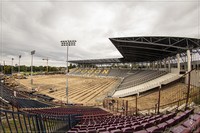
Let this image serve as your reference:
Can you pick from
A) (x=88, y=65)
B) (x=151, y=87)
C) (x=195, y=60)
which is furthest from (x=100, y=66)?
(x=151, y=87)

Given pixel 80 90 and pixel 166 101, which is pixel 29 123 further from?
pixel 80 90

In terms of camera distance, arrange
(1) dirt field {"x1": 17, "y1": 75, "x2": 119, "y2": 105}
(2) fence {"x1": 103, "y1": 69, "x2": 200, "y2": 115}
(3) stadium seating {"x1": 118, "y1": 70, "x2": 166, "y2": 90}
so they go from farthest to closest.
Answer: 1. (3) stadium seating {"x1": 118, "y1": 70, "x2": 166, "y2": 90}
2. (1) dirt field {"x1": 17, "y1": 75, "x2": 119, "y2": 105}
3. (2) fence {"x1": 103, "y1": 69, "x2": 200, "y2": 115}

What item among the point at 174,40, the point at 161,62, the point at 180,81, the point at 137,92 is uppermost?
the point at 174,40

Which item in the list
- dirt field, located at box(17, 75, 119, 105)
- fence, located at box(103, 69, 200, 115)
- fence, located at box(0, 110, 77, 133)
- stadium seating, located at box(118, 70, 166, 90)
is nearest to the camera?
fence, located at box(0, 110, 77, 133)

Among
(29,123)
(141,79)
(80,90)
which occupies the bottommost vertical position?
(80,90)

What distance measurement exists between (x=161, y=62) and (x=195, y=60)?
13.1 metres

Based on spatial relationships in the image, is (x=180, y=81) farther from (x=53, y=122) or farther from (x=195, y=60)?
(x=53, y=122)

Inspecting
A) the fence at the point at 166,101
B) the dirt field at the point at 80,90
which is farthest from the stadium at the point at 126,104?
the dirt field at the point at 80,90

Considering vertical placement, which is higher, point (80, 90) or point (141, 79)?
point (141, 79)

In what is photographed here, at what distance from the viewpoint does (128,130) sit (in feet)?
16.8

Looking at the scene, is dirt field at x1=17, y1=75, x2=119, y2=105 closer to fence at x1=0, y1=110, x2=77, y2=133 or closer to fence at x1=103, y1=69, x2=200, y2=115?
fence at x1=103, y1=69, x2=200, y2=115

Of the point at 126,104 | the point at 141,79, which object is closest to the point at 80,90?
the point at 141,79

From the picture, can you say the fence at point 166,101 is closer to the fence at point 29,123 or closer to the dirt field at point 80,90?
the fence at point 29,123

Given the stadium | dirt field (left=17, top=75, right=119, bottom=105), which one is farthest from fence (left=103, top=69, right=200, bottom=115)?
dirt field (left=17, top=75, right=119, bottom=105)
